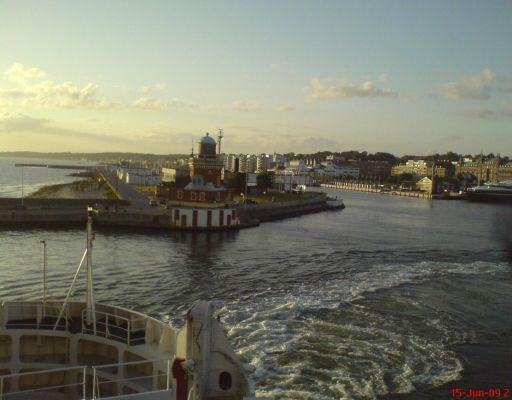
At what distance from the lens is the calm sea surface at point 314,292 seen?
14.5 metres

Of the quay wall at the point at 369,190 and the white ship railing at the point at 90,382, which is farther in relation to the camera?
the quay wall at the point at 369,190

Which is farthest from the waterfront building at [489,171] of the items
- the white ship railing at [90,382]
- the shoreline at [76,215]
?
the white ship railing at [90,382]

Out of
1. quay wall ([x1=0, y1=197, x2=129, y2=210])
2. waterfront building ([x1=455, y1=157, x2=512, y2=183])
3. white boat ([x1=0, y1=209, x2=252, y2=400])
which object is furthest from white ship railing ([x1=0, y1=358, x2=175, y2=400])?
waterfront building ([x1=455, y1=157, x2=512, y2=183])

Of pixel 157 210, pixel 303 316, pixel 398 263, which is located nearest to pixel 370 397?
pixel 303 316

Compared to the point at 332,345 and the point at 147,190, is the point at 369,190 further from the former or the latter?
the point at 332,345

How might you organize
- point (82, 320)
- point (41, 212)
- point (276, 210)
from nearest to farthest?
1. point (82, 320)
2. point (41, 212)
3. point (276, 210)

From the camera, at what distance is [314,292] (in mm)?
22719

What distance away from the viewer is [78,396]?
950 centimetres

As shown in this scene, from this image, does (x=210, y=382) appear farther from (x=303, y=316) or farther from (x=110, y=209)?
(x=110, y=209)

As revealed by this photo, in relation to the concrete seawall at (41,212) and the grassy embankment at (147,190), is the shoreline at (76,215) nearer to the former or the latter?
the concrete seawall at (41,212)

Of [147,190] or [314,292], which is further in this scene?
[147,190]

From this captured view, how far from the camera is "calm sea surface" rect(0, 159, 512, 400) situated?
14469 mm

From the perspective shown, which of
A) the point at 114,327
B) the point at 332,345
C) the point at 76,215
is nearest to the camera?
the point at 114,327

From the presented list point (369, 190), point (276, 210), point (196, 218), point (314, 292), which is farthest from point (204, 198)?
point (369, 190)
